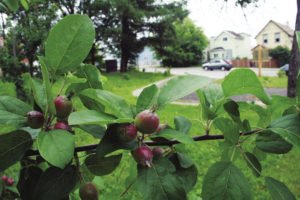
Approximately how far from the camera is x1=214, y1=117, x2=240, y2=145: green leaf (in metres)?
0.42

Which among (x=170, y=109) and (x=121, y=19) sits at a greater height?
(x=121, y=19)

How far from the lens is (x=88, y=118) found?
32 centimetres

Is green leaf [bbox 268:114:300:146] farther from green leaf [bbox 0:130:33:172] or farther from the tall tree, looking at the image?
the tall tree

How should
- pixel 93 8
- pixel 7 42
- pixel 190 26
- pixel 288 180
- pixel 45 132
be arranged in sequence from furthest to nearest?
pixel 190 26 < pixel 93 8 < pixel 7 42 < pixel 288 180 < pixel 45 132

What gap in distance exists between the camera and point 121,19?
17.1m

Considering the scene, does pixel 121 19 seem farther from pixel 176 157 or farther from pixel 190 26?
pixel 176 157

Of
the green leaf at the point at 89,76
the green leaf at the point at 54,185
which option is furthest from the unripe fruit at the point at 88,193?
the green leaf at the point at 89,76

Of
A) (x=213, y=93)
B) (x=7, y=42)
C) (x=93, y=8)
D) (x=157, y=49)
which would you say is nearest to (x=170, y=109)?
(x=7, y=42)

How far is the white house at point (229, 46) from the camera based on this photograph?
112ft

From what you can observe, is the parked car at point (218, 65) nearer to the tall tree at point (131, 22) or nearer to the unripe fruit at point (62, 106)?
the tall tree at point (131, 22)

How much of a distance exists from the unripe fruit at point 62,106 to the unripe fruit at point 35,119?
2 centimetres

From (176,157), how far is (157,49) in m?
18.6

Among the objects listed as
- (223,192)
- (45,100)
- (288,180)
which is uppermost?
(45,100)

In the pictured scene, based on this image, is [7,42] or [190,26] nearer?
[7,42]
